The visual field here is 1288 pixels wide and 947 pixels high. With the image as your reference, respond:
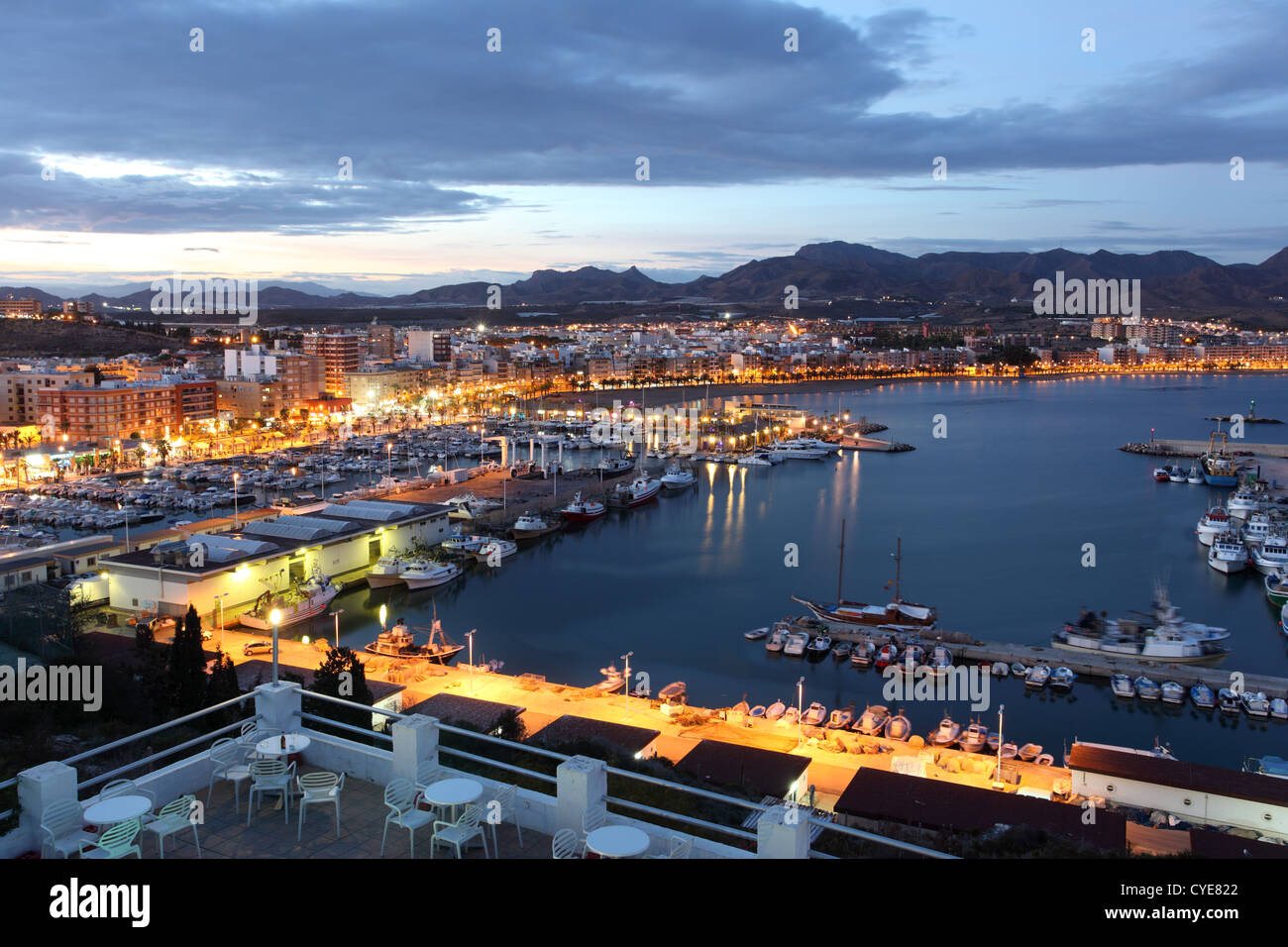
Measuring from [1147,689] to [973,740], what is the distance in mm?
1738

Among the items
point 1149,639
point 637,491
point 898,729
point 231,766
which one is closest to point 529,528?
point 637,491

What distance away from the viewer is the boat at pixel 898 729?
5.40 m

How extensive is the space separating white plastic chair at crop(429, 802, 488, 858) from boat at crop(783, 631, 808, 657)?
578cm

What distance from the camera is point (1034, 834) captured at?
3.46m

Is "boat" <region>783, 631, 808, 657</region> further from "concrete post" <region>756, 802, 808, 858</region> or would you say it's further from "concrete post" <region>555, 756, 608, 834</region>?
"concrete post" <region>756, 802, 808, 858</region>

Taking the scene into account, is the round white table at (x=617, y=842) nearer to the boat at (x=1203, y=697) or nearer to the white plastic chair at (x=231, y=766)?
the white plastic chair at (x=231, y=766)

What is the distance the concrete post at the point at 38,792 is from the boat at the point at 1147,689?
6.37 m

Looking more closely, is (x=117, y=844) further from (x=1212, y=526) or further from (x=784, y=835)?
(x=1212, y=526)

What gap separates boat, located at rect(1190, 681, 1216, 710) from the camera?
239 inches

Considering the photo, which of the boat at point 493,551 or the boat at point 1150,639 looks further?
the boat at point 493,551

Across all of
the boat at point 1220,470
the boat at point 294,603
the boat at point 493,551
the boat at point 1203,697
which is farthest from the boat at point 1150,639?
the boat at point 1220,470

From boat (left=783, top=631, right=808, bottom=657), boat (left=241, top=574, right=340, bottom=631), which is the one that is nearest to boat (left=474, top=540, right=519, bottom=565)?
boat (left=241, top=574, right=340, bottom=631)

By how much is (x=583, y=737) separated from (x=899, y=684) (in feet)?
9.46

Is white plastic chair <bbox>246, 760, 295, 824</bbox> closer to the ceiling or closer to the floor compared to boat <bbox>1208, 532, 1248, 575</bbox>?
closer to the ceiling
